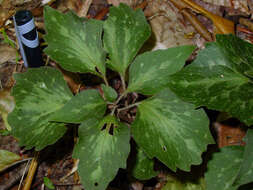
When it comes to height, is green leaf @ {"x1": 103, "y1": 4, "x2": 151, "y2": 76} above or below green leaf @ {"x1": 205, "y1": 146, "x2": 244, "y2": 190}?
above

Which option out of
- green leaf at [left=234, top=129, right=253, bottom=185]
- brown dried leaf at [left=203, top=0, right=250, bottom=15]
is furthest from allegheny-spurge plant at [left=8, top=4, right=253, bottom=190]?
brown dried leaf at [left=203, top=0, right=250, bottom=15]

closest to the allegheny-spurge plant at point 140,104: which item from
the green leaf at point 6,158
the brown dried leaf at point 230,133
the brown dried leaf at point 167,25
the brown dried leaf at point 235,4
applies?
the brown dried leaf at point 230,133

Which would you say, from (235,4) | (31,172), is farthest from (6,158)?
(235,4)

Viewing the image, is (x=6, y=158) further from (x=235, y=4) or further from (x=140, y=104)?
(x=235, y=4)

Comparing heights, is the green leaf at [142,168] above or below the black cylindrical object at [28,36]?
below

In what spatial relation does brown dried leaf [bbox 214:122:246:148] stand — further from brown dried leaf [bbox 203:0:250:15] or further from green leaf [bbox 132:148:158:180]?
brown dried leaf [bbox 203:0:250:15]

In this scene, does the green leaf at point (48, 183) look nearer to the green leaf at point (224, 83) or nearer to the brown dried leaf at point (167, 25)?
the green leaf at point (224, 83)
